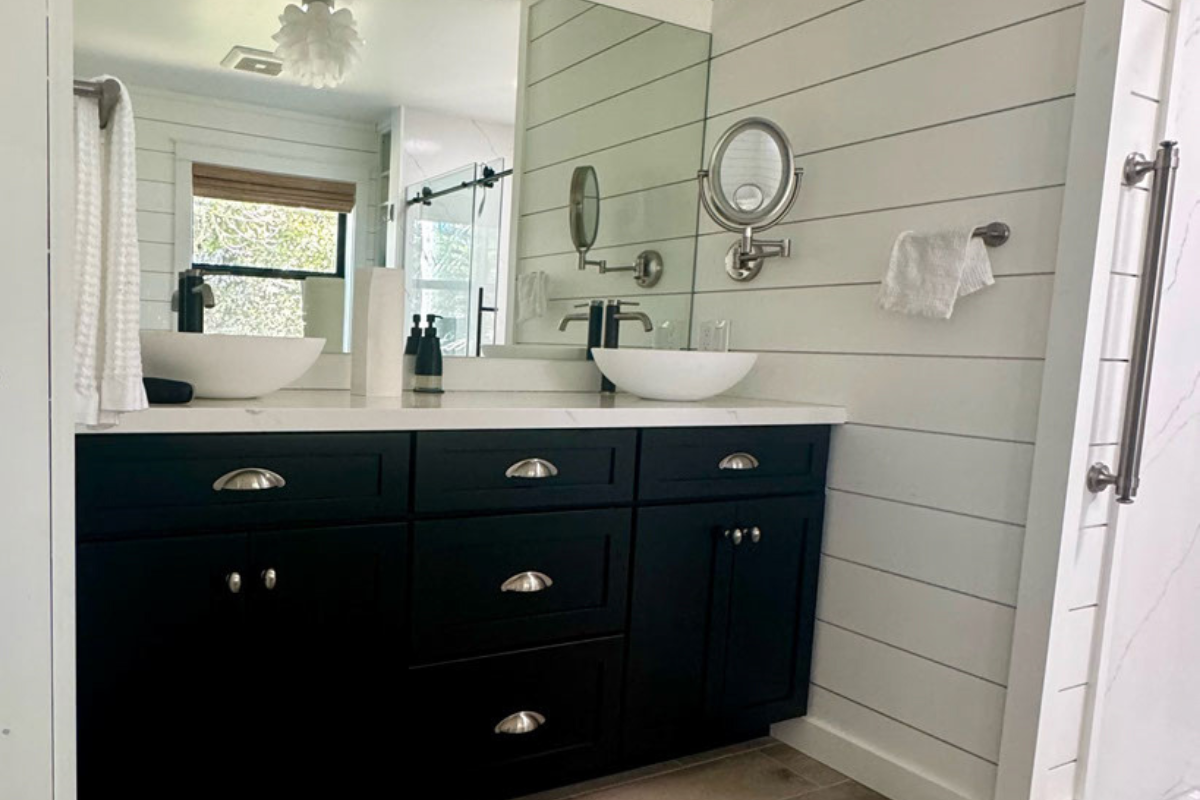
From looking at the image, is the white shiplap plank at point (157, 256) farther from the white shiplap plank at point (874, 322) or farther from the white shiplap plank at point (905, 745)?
the white shiplap plank at point (905, 745)

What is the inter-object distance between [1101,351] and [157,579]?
1751mm

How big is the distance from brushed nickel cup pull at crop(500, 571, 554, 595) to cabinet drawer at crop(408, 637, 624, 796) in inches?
5.4

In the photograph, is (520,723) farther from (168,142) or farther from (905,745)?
(168,142)

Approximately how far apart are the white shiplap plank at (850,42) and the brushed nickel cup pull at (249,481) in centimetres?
163

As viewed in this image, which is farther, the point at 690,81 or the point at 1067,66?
the point at 690,81

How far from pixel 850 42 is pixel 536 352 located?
1121mm

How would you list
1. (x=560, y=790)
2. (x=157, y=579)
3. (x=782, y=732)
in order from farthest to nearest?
1. (x=782, y=732)
2. (x=560, y=790)
3. (x=157, y=579)

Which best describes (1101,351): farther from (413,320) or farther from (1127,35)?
(413,320)

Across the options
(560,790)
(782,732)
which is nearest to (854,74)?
(782,732)

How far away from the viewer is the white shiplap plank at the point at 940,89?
1699mm

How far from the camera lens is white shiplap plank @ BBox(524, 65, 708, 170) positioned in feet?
8.16

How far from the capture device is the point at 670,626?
6.41 ft

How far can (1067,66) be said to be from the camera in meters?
1.67

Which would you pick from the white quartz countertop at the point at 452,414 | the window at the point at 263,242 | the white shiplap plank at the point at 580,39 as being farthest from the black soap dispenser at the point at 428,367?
the white shiplap plank at the point at 580,39
